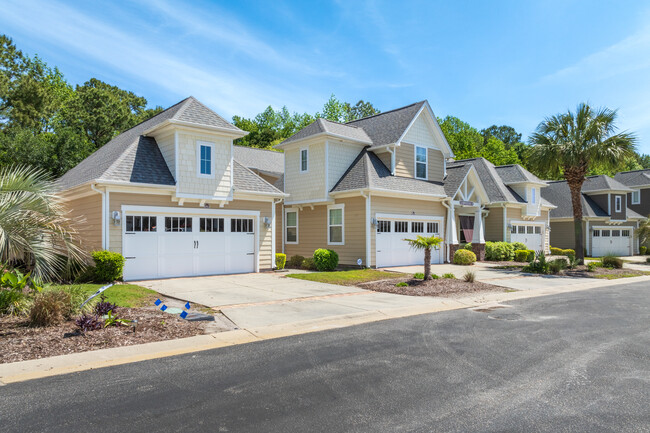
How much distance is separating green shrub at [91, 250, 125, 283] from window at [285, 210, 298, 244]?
37.8ft

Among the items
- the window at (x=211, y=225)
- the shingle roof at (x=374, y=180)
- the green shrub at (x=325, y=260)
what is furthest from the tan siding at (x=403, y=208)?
the window at (x=211, y=225)

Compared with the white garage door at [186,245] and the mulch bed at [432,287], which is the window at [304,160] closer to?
the white garage door at [186,245]

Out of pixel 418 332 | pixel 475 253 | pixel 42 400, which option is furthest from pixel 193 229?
pixel 475 253

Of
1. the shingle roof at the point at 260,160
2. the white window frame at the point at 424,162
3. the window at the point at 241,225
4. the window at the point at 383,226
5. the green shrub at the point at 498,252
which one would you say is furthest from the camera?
the green shrub at the point at 498,252

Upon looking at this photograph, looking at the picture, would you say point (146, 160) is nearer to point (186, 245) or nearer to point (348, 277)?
point (186, 245)

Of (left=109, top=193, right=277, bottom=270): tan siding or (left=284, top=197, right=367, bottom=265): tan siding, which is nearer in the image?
(left=109, top=193, right=277, bottom=270): tan siding

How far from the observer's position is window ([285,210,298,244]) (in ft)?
83.1

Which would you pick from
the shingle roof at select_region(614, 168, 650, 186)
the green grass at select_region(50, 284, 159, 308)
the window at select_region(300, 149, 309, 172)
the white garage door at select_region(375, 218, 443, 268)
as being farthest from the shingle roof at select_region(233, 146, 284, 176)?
the shingle roof at select_region(614, 168, 650, 186)

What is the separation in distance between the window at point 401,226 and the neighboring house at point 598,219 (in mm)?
20983

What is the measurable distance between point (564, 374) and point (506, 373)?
78cm

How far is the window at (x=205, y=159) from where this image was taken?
1745cm

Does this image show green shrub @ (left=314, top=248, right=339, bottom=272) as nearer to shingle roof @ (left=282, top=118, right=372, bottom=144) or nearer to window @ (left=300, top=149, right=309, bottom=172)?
window @ (left=300, top=149, right=309, bottom=172)

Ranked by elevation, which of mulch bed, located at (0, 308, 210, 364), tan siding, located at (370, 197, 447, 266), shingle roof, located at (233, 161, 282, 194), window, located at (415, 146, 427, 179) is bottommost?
mulch bed, located at (0, 308, 210, 364)

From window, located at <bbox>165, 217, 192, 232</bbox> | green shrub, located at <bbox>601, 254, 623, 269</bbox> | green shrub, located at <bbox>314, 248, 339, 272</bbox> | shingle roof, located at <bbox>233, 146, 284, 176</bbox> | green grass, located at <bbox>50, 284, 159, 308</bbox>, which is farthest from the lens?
shingle roof, located at <bbox>233, 146, 284, 176</bbox>
